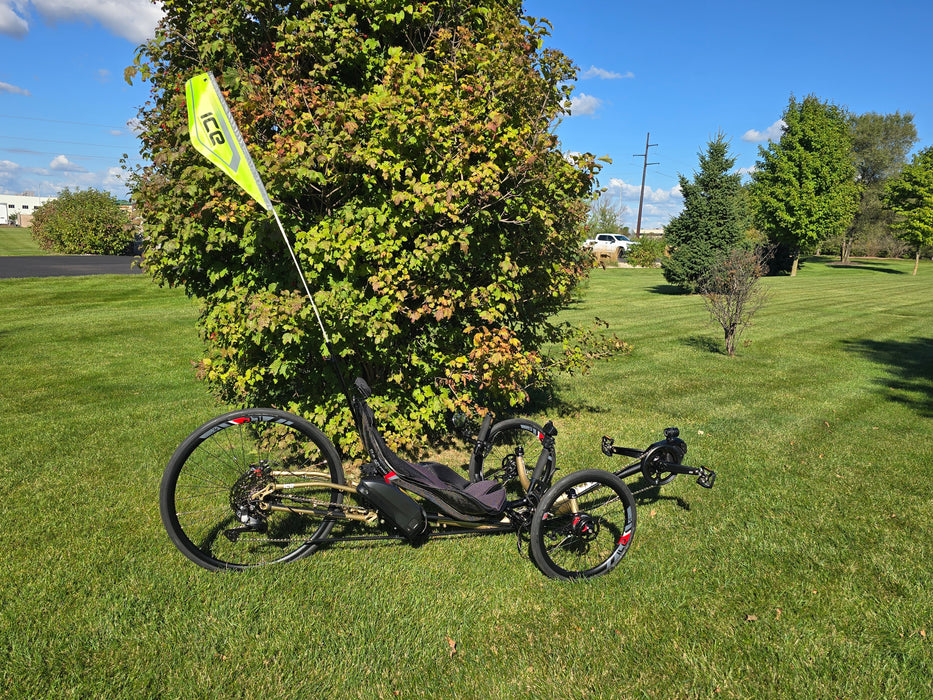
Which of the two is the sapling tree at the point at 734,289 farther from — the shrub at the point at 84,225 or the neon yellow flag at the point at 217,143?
the shrub at the point at 84,225

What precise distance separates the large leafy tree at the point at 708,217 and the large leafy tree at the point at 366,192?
816 inches

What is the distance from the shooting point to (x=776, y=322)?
15.8m

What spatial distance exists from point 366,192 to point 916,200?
1789 inches

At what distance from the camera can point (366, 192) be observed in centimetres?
462

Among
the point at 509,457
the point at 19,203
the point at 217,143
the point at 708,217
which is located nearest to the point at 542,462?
the point at 509,457

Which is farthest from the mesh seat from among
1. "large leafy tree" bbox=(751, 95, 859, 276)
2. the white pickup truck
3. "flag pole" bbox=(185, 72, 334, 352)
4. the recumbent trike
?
the white pickup truck

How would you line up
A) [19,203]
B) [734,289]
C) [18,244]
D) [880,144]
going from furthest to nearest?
1. [19,203]
2. [880,144]
3. [18,244]
4. [734,289]

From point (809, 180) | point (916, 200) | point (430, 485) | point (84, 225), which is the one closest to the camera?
point (430, 485)

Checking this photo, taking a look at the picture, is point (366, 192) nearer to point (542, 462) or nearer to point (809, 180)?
point (542, 462)

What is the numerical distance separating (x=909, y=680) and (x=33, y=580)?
15.2 feet

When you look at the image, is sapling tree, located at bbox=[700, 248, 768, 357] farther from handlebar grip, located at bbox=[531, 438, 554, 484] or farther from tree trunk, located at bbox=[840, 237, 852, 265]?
tree trunk, located at bbox=[840, 237, 852, 265]

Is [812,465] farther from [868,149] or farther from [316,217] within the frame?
[868,149]

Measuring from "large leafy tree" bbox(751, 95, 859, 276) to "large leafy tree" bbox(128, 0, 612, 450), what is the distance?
3646 centimetres

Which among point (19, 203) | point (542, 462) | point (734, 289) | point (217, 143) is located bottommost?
point (542, 462)
